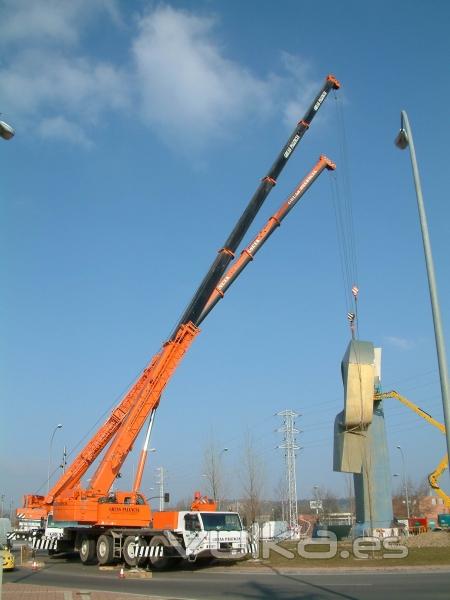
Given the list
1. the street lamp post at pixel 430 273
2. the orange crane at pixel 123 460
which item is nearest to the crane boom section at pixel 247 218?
the orange crane at pixel 123 460

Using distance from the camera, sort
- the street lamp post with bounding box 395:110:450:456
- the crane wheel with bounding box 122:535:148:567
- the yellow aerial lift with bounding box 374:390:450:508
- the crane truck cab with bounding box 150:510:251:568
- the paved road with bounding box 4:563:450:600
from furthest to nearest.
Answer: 1. the yellow aerial lift with bounding box 374:390:450:508
2. the crane wheel with bounding box 122:535:148:567
3. the crane truck cab with bounding box 150:510:251:568
4. the paved road with bounding box 4:563:450:600
5. the street lamp post with bounding box 395:110:450:456

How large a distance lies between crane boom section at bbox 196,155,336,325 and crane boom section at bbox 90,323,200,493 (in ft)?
4.16

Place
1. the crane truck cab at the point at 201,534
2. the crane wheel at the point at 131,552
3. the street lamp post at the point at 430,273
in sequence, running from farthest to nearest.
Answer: the crane wheel at the point at 131,552 → the crane truck cab at the point at 201,534 → the street lamp post at the point at 430,273

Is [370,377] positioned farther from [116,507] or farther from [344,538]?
[116,507]

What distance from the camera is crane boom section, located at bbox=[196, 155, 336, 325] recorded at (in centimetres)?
2622

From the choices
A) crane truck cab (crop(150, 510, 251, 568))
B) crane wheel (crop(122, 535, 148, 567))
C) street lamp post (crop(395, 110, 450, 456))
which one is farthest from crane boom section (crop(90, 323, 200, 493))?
street lamp post (crop(395, 110, 450, 456))

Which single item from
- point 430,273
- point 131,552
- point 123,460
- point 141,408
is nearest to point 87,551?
point 131,552

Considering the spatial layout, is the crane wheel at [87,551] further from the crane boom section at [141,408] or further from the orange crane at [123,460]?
the crane boom section at [141,408]

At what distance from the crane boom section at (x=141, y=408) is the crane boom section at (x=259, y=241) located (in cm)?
127

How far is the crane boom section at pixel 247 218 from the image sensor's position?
2547 centimetres

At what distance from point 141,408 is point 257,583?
323 inches

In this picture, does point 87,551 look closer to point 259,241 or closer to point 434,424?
point 259,241

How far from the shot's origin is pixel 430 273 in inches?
407

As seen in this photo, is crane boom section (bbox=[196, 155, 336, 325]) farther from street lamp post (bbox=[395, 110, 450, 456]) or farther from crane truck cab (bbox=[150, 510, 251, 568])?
street lamp post (bbox=[395, 110, 450, 456])
